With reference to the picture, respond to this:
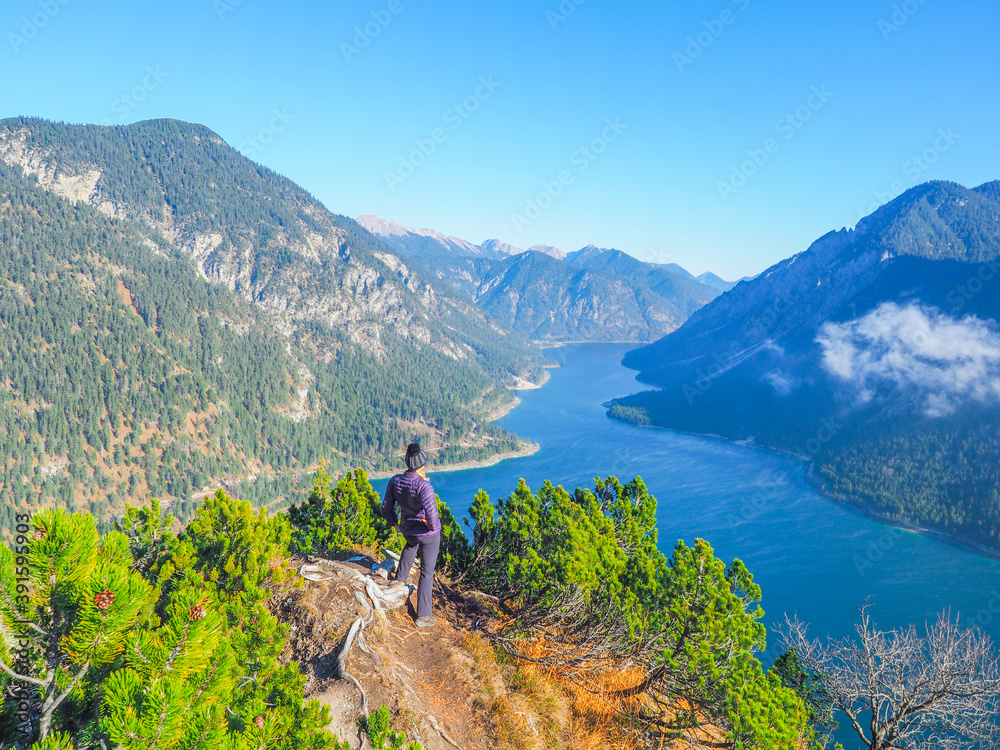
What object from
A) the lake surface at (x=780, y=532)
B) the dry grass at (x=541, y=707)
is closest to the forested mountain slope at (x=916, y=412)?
the lake surface at (x=780, y=532)

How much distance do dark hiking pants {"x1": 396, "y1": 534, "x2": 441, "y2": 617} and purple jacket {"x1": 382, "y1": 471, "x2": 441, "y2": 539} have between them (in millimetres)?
200

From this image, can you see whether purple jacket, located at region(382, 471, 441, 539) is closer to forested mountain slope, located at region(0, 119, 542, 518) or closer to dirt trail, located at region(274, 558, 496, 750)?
dirt trail, located at region(274, 558, 496, 750)

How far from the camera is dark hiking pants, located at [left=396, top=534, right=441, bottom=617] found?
35.8 ft

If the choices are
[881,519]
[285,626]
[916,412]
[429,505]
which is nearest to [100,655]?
[285,626]

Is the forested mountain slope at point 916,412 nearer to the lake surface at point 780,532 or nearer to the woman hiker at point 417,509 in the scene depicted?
the lake surface at point 780,532

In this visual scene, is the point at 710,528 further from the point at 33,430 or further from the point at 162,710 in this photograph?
the point at 33,430

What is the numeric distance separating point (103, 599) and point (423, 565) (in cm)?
743

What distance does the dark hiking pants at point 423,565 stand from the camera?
35.8ft

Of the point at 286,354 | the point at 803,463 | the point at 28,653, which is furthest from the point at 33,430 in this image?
the point at 803,463

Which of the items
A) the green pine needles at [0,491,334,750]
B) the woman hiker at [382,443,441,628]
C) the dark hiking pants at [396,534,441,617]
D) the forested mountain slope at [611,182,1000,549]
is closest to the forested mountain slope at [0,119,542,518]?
the forested mountain slope at [611,182,1000,549]

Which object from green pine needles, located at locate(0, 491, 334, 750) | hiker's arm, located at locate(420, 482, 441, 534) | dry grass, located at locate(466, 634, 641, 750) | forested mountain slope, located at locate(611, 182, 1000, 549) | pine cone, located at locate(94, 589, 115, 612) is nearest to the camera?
green pine needles, located at locate(0, 491, 334, 750)

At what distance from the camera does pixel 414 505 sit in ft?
34.8

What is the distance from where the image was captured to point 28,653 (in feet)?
14.6

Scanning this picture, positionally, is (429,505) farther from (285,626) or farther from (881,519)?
(881,519)
